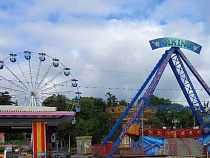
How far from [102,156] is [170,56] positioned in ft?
39.0

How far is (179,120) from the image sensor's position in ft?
257

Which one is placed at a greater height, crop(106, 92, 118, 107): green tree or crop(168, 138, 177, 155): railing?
crop(106, 92, 118, 107): green tree

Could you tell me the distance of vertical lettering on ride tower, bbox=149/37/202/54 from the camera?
3697 centimetres

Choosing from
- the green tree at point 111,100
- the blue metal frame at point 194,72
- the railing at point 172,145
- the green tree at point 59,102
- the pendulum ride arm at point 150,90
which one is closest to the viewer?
the pendulum ride arm at point 150,90

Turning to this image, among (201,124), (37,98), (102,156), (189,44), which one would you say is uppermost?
(189,44)

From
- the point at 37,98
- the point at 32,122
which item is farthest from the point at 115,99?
the point at 32,122

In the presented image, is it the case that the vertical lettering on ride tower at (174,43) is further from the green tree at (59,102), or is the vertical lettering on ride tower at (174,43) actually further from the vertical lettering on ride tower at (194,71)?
the green tree at (59,102)

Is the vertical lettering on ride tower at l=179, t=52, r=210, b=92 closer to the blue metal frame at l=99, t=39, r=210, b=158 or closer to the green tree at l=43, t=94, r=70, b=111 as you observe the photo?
the blue metal frame at l=99, t=39, r=210, b=158

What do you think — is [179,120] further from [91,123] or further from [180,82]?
[180,82]

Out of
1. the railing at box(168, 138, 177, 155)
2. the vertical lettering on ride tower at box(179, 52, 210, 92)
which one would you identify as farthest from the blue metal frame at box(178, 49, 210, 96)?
the railing at box(168, 138, 177, 155)

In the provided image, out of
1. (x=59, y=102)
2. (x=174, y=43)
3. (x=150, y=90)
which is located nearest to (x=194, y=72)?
(x=174, y=43)

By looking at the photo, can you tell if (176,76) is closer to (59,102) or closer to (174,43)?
(174,43)

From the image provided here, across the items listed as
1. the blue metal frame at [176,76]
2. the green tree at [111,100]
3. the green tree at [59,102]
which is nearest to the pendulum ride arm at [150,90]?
the blue metal frame at [176,76]

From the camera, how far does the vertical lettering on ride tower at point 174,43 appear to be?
36969 millimetres
